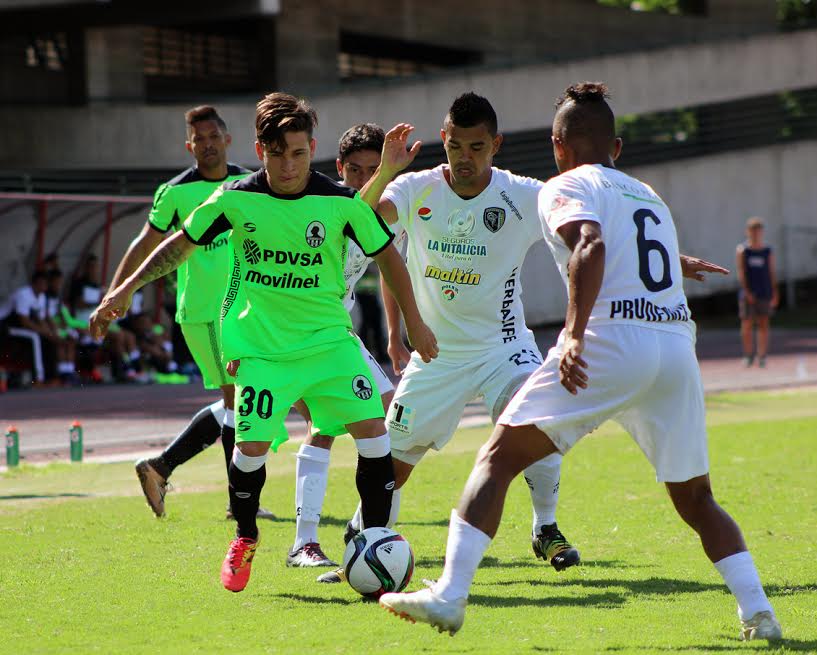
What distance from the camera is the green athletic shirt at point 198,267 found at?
338 inches

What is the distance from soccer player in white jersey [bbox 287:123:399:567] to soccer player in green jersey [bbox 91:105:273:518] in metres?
1.12

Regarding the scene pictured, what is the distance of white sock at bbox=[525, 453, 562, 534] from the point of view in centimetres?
708

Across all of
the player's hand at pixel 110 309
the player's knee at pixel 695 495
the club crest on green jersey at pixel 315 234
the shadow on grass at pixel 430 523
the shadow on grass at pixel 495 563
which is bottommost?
the shadow on grass at pixel 430 523

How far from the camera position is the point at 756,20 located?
3756cm

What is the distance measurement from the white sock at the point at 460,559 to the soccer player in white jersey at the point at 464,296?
6.13 ft

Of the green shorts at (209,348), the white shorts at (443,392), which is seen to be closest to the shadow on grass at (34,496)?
the green shorts at (209,348)

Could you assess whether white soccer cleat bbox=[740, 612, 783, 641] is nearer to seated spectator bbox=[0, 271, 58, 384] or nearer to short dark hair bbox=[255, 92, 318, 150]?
short dark hair bbox=[255, 92, 318, 150]

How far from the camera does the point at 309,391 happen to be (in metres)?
6.30

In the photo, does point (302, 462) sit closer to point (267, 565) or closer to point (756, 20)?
point (267, 565)

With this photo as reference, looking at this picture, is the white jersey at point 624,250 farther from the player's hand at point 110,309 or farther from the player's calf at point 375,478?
the player's hand at point 110,309

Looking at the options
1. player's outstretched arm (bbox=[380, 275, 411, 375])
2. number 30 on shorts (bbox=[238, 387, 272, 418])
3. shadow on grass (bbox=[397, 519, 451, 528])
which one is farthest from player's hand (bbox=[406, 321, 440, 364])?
shadow on grass (bbox=[397, 519, 451, 528])

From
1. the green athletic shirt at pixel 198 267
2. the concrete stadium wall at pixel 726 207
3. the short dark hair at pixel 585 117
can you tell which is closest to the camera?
the short dark hair at pixel 585 117

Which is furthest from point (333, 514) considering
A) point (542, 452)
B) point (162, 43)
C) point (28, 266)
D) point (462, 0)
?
point (462, 0)

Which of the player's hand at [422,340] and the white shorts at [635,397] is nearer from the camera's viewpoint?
the white shorts at [635,397]
